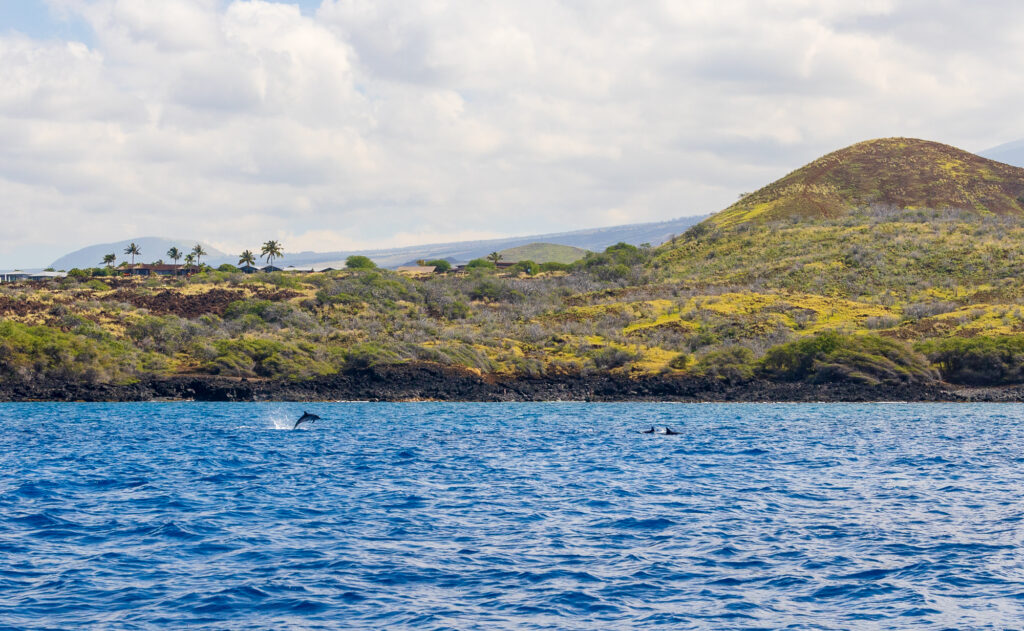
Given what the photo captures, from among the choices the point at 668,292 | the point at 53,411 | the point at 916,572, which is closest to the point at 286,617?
the point at 916,572

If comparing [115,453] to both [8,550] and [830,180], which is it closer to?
[8,550]

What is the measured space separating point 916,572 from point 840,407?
47537 mm

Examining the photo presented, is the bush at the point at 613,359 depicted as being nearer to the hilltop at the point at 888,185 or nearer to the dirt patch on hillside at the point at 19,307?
the dirt patch on hillside at the point at 19,307

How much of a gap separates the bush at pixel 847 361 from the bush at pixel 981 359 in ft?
5.69

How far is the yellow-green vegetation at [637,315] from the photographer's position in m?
72.9

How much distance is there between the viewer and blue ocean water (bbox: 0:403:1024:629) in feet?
48.5

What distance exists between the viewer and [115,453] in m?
34.9

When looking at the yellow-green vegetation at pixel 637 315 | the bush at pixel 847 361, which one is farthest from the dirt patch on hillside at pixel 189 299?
the bush at pixel 847 361

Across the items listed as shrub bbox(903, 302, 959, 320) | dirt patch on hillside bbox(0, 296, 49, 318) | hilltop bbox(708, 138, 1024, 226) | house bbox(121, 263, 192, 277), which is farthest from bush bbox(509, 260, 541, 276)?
dirt patch on hillside bbox(0, 296, 49, 318)

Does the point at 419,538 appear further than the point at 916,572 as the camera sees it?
Yes

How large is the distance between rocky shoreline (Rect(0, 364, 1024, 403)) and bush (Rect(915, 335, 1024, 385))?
60.1 inches

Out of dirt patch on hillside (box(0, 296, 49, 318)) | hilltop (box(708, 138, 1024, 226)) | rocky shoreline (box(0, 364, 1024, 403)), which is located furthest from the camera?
hilltop (box(708, 138, 1024, 226))

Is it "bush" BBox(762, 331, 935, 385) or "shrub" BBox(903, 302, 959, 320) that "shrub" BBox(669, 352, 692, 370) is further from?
"shrub" BBox(903, 302, 959, 320)

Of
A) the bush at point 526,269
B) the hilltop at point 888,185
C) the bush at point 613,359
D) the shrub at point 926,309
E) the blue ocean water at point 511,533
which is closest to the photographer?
the blue ocean water at point 511,533
